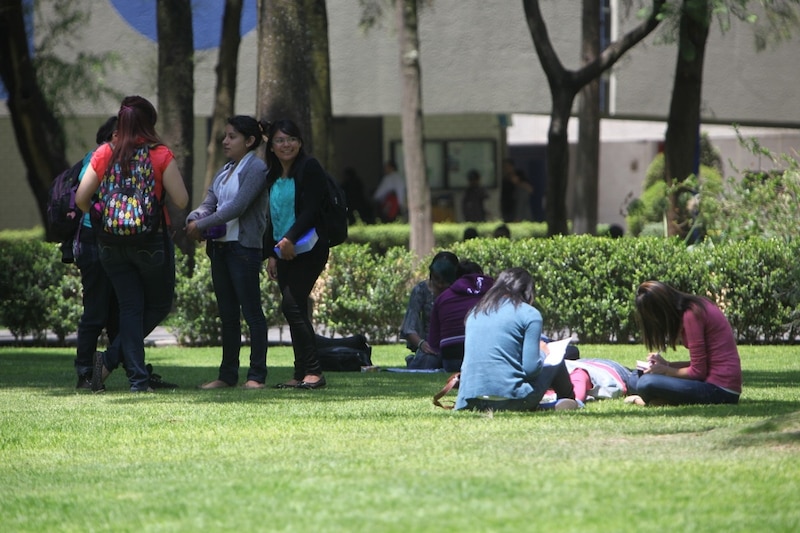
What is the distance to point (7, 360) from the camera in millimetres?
13906

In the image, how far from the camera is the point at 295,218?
968 centimetres

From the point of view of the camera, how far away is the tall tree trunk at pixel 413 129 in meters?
19.6

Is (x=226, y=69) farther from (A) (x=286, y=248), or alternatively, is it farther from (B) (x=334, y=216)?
(A) (x=286, y=248)

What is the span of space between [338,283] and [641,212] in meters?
12.3

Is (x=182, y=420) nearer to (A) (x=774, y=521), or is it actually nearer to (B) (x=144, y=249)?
(B) (x=144, y=249)

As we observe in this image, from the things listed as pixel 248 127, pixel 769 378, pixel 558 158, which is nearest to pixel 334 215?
pixel 248 127

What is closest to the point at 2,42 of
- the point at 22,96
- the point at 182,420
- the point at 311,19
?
the point at 22,96

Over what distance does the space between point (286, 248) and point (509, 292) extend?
1796 mm

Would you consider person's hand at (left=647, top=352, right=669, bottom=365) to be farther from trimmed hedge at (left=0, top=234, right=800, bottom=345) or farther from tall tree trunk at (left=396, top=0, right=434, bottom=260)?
tall tree trunk at (left=396, top=0, right=434, bottom=260)

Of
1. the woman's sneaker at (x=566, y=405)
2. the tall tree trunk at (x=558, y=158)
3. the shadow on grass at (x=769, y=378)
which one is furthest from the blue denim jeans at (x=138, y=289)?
the tall tree trunk at (x=558, y=158)

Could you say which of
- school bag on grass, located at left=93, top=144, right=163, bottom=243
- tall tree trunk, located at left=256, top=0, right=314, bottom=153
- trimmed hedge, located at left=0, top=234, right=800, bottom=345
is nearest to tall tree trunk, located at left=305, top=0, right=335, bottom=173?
trimmed hedge, located at left=0, top=234, right=800, bottom=345

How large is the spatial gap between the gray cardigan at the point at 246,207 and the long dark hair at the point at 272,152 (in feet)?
0.48

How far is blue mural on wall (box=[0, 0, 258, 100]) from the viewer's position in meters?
26.9

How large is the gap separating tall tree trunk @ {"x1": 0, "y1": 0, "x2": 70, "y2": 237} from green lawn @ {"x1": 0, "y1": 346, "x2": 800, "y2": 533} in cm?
904
